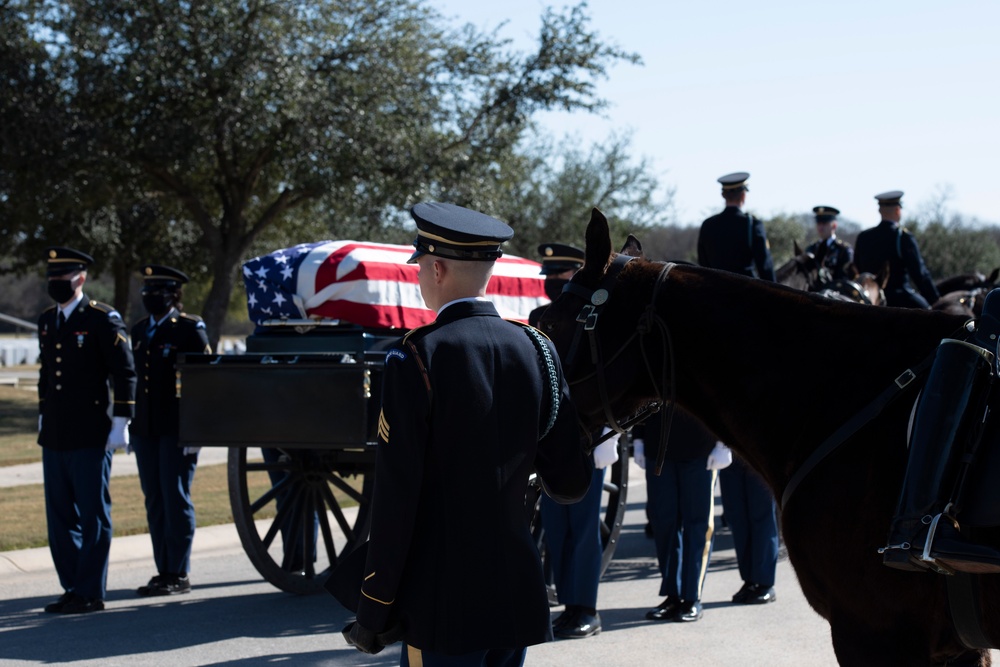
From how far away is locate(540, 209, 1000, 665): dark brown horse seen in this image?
127 inches

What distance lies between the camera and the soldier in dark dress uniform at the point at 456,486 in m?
2.95

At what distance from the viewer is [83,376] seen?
7.23m

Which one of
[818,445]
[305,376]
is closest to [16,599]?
[305,376]

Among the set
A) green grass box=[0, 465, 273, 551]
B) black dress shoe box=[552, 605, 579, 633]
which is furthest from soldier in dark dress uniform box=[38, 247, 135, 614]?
black dress shoe box=[552, 605, 579, 633]

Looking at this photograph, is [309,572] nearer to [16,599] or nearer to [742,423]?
[16,599]

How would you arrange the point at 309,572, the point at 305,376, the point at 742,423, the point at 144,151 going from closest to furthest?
the point at 742,423
the point at 305,376
the point at 309,572
the point at 144,151

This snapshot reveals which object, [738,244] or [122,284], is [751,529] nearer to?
[738,244]

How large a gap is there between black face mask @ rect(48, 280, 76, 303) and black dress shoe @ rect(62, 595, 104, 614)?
1919 mm

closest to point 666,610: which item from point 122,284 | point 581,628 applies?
point 581,628

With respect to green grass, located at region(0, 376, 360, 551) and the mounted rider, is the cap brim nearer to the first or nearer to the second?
green grass, located at region(0, 376, 360, 551)

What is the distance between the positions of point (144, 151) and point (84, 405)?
491 inches

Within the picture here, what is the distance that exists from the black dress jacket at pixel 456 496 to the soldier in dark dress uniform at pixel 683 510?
3822 mm

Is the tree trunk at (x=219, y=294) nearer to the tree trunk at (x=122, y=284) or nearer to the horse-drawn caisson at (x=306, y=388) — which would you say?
the tree trunk at (x=122, y=284)

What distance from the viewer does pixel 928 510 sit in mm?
3057
